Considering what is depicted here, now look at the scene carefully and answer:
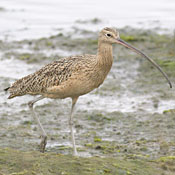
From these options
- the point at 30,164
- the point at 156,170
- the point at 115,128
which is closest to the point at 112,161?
the point at 156,170

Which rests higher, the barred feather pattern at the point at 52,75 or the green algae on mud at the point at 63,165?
the barred feather pattern at the point at 52,75

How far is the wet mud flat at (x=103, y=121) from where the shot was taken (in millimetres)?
6254

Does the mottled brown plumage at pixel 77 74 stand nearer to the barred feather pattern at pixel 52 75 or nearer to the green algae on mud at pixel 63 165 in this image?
the barred feather pattern at pixel 52 75

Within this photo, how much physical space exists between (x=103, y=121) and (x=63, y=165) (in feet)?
9.86

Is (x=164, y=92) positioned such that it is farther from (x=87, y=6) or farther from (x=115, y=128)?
(x=87, y=6)

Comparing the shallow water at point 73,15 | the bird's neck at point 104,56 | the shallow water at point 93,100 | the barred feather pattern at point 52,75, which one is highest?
the bird's neck at point 104,56

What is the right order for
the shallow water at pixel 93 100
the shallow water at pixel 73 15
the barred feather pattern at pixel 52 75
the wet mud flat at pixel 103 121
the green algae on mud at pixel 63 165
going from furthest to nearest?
the shallow water at pixel 73 15
the shallow water at pixel 93 100
the barred feather pattern at pixel 52 75
the wet mud flat at pixel 103 121
the green algae on mud at pixel 63 165

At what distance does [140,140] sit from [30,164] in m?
2.59

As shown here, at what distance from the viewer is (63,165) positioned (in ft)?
19.8

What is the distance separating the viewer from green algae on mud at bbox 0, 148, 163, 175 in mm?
5816

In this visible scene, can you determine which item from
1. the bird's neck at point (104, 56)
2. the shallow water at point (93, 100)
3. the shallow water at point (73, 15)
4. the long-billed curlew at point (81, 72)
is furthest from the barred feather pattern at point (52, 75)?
the shallow water at point (73, 15)

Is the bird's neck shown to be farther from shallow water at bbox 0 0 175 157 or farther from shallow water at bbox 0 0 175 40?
shallow water at bbox 0 0 175 40

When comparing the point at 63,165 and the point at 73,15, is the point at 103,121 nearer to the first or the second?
the point at 63,165

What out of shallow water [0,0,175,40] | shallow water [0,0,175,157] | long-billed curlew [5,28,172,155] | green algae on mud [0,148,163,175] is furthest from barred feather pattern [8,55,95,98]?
shallow water [0,0,175,40]
